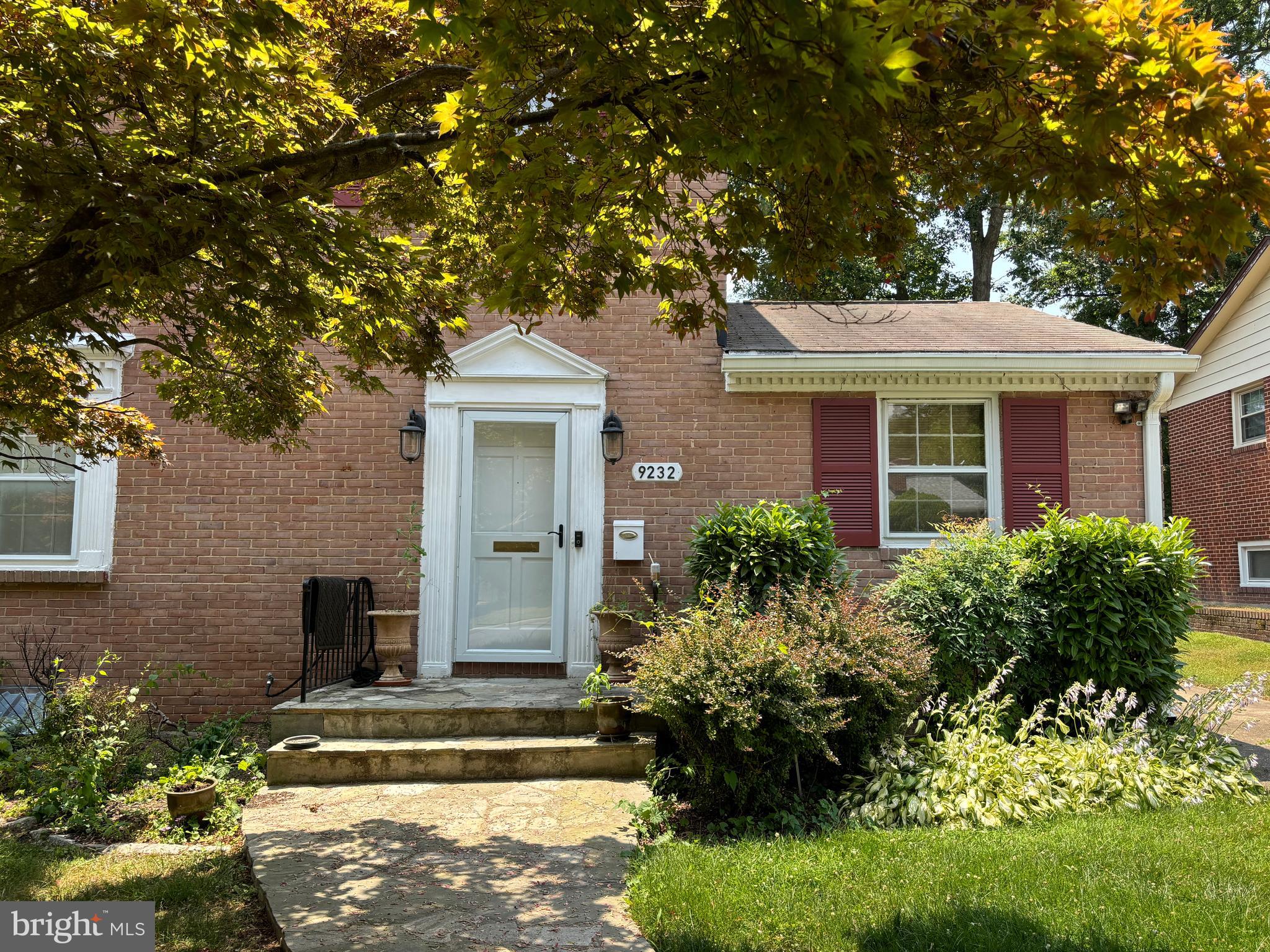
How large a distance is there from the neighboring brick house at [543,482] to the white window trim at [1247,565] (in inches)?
284

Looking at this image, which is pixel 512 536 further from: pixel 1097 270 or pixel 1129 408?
pixel 1097 270

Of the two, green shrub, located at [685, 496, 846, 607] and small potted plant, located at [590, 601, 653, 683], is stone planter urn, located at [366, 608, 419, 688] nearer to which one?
small potted plant, located at [590, 601, 653, 683]

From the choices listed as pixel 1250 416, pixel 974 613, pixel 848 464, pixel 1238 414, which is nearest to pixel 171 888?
pixel 974 613

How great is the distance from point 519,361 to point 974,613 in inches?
174

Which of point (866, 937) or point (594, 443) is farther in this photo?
point (594, 443)

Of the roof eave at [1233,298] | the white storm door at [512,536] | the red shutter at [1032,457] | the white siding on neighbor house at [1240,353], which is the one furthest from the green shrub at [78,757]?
the white siding on neighbor house at [1240,353]

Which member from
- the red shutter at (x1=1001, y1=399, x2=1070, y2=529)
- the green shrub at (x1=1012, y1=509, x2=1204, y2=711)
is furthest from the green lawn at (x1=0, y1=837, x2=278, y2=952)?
the red shutter at (x1=1001, y1=399, x2=1070, y2=529)

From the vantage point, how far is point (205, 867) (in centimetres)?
438

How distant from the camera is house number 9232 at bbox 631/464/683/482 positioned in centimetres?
787

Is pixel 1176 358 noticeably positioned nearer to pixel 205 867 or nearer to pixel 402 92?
pixel 402 92

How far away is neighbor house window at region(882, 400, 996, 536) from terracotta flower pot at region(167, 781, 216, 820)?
19.4 feet

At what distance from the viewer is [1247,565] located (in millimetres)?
13656

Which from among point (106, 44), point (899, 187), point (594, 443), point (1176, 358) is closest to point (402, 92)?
point (106, 44)

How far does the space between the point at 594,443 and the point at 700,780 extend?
3.65 metres
